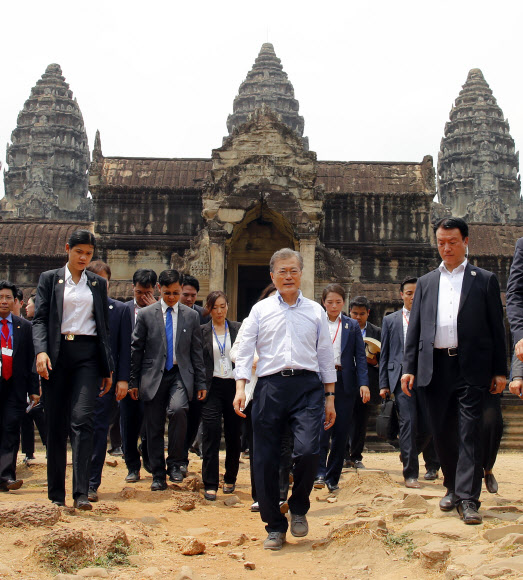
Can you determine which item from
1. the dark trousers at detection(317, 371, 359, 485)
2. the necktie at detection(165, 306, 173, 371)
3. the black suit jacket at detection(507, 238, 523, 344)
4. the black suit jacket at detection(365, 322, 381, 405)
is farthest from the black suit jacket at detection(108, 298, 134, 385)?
the black suit jacket at detection(365, 322, 381, 405)

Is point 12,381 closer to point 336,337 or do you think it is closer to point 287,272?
point 336,337

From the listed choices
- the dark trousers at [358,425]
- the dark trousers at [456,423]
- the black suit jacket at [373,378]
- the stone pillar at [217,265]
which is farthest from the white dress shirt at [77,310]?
the stone pillar at [217,265]

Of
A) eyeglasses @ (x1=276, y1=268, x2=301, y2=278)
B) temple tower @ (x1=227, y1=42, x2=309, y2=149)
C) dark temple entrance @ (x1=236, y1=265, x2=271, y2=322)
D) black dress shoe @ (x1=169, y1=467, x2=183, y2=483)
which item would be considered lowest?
black dress shoe @ (x1=169, y1=467, x2=183, y2=483)

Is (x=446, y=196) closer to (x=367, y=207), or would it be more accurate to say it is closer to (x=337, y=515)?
(x=367, y=207)

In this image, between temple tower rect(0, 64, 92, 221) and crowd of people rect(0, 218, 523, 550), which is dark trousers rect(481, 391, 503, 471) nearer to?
crowd of people rect(0, 218, 523, 550)

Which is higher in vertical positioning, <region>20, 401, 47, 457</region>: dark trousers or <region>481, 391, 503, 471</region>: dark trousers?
<region>481, 391, 503, 471</region>: dark trousers

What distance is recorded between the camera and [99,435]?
6449 millimetres

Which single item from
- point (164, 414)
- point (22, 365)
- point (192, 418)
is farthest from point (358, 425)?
point (22, 365)

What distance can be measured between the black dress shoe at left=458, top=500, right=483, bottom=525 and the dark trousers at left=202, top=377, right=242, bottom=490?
2.47 m

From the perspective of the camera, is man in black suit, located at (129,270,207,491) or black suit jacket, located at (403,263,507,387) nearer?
black suit jacket, located at (403,263,507,387)

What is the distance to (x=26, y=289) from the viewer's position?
63.5 feet

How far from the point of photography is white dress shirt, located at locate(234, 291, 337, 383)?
488 cm

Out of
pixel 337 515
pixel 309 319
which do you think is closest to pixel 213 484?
pixel 337 515

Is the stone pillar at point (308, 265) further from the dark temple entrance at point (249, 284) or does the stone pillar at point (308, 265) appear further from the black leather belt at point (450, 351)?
the black leather belt at point (450, 351)
